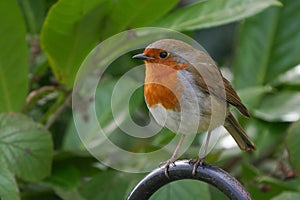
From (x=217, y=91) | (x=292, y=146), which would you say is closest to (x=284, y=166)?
(x=292, y=146)

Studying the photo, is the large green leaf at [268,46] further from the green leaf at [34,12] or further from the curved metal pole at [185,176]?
the curved metal pole at [185,176]

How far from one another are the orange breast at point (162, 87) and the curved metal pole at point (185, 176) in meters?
0.28

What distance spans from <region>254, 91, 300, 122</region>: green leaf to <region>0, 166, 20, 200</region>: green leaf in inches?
54.1

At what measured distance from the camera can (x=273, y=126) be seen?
3840mm

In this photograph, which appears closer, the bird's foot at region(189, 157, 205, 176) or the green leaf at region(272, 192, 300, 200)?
the bird's foot at region(189, 157, 205, 176)

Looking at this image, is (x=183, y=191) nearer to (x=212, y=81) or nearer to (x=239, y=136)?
(x=239, y=136)

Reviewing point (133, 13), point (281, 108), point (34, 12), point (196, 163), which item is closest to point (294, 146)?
point (281, 108)

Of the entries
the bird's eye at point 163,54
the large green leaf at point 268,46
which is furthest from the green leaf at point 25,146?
the large green leaf at point 268,46

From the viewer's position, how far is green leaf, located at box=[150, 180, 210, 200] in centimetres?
299

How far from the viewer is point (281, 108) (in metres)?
3.71

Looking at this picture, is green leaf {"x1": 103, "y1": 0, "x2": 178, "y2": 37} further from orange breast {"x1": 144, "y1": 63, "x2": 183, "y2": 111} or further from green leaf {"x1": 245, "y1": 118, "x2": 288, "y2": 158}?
green leaf {"x1": 245, "y1": 118, "x2": 288, "y2": 158}

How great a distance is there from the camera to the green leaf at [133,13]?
3281 millimetres

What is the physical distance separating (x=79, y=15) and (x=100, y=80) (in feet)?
1.82

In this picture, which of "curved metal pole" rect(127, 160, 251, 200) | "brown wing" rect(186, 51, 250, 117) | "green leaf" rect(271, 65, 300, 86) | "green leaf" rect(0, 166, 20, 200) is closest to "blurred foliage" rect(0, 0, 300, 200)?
"green leaf" rect(0, 166, 20, 200)
